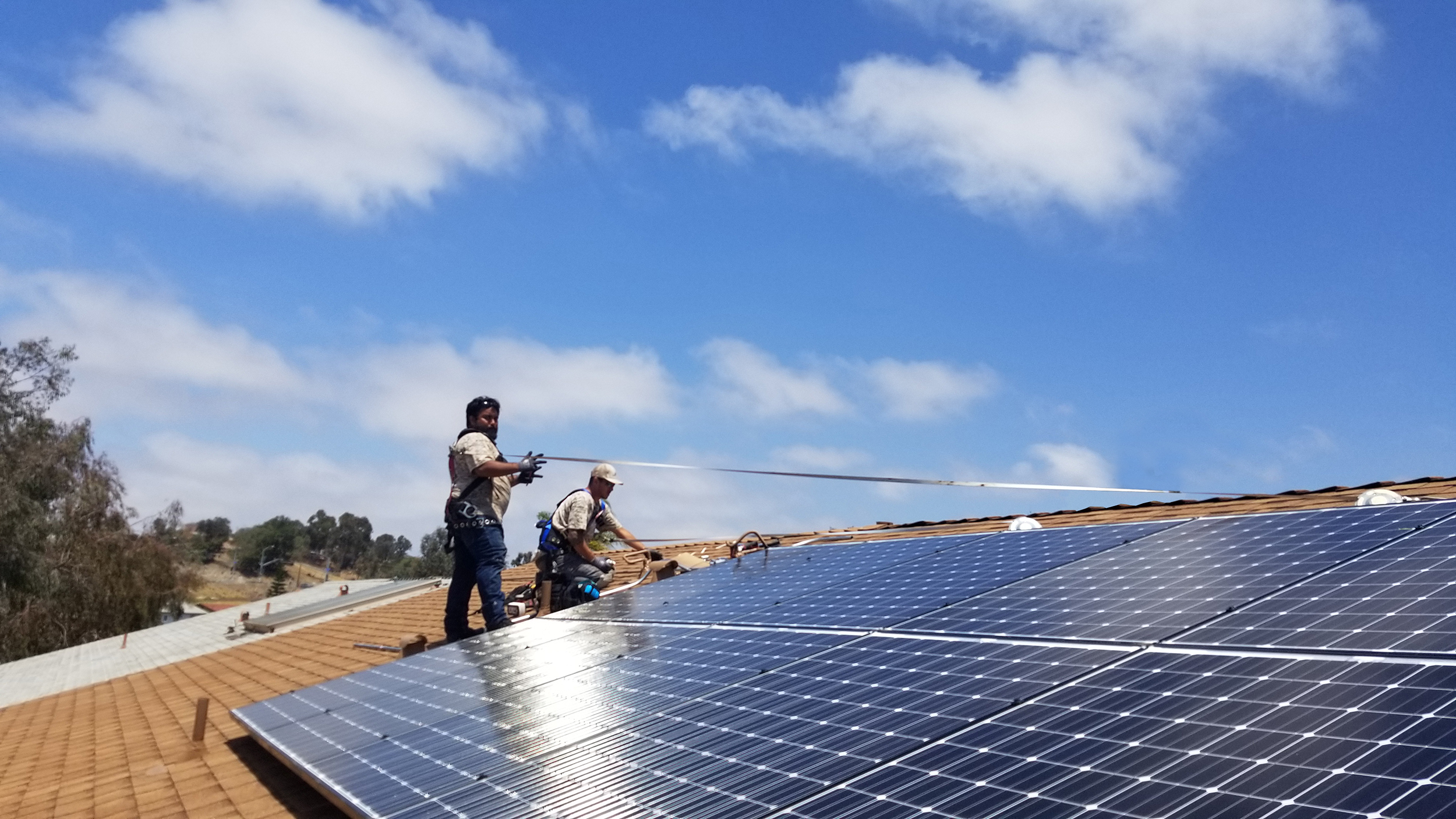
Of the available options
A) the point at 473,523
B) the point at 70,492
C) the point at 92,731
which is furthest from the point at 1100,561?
the point at 70,492

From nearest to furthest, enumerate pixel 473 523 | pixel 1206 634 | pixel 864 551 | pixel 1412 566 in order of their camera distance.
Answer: pixel 1206 634 < pixel 1412 566 < pixel 473 523 < pixel 864 551

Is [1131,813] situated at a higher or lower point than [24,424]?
lower

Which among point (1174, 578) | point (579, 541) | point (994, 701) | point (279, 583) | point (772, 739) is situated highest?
point (279, 583)

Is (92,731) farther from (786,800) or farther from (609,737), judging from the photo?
(786,800)

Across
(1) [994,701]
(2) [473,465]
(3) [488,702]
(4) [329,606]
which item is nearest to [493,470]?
(2) [473,465]

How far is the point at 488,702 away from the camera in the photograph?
601cm

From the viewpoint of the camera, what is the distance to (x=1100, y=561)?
661cm

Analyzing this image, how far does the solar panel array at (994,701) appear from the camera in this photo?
301 cm

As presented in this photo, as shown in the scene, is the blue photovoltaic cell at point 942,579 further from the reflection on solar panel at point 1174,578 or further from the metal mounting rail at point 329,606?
the metal mounting rail at point 329,606

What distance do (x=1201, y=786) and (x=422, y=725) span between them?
4111mm

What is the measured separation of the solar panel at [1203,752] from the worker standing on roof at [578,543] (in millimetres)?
6888

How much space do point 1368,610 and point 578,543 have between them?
7380 millimetres

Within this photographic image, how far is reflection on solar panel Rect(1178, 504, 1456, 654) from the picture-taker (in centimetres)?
378

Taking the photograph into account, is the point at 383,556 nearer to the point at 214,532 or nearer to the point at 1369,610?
the point at 214,532
